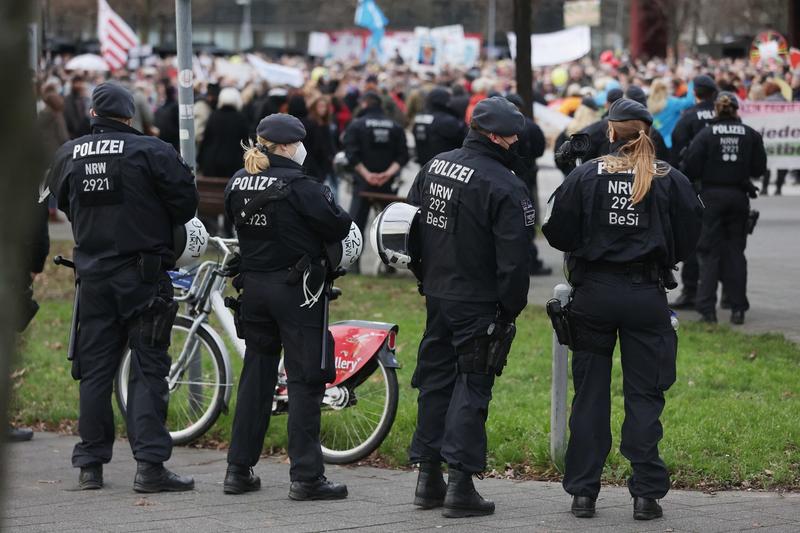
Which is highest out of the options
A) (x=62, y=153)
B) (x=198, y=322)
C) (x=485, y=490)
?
(x=62, y=153)

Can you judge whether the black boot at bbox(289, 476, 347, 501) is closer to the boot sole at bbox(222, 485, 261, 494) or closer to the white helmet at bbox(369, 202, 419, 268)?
the boot sole at bbox(222, 485, 261, 494)

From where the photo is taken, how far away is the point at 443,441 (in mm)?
5703

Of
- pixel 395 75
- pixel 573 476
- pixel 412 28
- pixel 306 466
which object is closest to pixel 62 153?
pixel 306 466

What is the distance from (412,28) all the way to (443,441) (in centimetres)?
7134

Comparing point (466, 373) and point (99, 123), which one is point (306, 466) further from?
point (99, 123)

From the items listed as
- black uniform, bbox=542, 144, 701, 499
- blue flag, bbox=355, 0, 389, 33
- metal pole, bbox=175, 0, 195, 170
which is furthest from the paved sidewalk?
blue flag, bbox=355, 0, 389, 33

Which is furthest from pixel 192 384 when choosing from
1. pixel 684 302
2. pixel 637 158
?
pixel 684 302

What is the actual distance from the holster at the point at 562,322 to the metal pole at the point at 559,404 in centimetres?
35

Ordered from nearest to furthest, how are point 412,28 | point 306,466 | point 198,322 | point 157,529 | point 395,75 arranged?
point 157,529 < point 306,466 < point 198,322 < point 395,75 < point 412,28

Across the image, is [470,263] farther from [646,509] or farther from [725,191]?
[725,191]

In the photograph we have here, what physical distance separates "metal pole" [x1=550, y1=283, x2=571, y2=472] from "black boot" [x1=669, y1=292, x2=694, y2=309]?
17.2 ft

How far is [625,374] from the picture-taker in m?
5.65

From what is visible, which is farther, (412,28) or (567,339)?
(412,28)

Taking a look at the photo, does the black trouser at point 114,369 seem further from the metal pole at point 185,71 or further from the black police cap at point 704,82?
the black police cap at point 704,82
